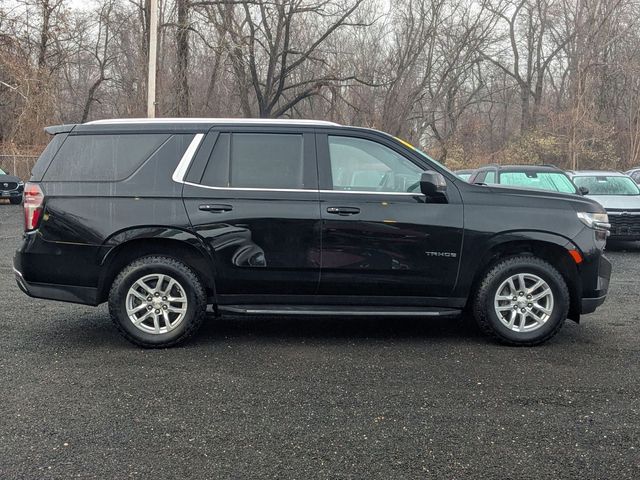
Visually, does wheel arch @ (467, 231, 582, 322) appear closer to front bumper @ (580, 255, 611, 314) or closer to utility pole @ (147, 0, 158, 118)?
front bumper @ (580, 255, 611, 314)

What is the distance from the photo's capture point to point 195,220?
5.21 m

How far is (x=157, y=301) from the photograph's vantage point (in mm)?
5266

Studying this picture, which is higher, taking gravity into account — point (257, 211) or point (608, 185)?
point (608, 185)

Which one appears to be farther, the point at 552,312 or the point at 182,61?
the point at 182,61

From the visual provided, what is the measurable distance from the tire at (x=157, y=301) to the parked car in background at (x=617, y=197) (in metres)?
9.51

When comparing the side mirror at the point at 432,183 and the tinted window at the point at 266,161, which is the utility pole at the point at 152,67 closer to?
the tinted window at the point at 266,161

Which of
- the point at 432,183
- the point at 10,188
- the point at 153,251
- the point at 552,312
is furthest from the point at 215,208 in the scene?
the point at 10,188

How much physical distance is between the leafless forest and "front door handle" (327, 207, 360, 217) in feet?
59.4

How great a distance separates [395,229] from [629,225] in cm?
858

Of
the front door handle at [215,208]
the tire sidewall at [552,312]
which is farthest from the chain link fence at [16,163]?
the tire sidewall at [552,312]

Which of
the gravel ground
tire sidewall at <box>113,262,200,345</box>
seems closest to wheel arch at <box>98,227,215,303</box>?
tire sidewall at <box>113,262,200,345</box>

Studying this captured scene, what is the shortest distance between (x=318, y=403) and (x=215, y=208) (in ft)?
6.46

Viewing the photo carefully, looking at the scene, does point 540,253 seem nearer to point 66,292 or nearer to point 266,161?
point 266,161

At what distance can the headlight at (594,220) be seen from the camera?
5391 millimetres
